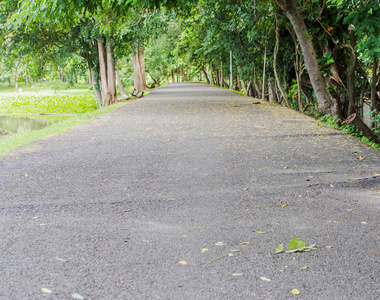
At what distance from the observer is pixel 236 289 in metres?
2.72

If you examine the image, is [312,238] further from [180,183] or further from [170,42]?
[170,42]

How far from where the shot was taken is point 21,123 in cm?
2498

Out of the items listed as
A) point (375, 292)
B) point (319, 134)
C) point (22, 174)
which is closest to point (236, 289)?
point (375, 292)

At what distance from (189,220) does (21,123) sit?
2349 centimetres

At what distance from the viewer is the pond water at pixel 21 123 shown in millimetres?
22556

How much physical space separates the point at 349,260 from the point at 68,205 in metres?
2.84

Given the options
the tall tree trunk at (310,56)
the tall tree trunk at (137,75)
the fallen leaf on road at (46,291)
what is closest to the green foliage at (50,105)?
the tall tree trunk at (137,75)

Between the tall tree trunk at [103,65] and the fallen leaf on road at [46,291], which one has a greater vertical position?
the tall tree trunk at [103,65]

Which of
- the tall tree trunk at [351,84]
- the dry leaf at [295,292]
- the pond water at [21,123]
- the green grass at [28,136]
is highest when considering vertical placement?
the tall tree trunk at [351,84]

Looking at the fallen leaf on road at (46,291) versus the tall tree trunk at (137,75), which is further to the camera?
the tall tree trunk at (137,75)

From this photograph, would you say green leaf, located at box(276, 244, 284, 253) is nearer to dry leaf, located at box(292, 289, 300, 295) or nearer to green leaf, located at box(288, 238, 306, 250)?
green leaf, located at box(288, 238, 306, 250)

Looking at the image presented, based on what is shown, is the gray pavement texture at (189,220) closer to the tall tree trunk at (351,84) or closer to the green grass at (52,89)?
the tall tree trunk at (351,84)

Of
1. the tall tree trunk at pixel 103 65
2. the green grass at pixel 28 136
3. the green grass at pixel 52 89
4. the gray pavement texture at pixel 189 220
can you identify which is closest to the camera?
the gray pavement texture at pixel 189 220

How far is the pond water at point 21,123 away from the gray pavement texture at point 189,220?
16254mm
